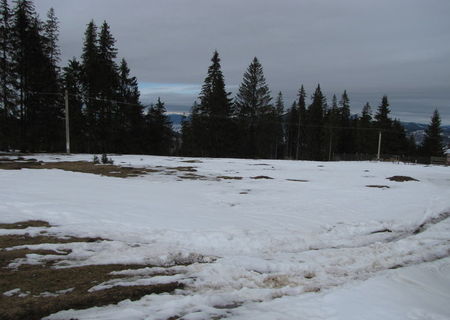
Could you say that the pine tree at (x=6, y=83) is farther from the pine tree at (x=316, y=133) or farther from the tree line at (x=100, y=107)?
the pine tree at (x=316, y=133)

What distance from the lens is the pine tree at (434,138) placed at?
63.5 m

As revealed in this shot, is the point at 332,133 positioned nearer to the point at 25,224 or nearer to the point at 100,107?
the point at 100,107

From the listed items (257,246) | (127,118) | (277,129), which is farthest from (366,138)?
(257,246)

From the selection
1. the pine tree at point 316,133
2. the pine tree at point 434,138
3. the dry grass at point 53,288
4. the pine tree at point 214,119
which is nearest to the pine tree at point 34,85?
the pine tree at point 214,119

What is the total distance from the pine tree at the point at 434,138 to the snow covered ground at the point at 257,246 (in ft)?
206

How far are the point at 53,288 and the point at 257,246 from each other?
3.40 m

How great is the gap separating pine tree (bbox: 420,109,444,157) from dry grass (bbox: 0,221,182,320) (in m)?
74.0

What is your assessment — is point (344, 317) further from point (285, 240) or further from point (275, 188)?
point (275, 188)

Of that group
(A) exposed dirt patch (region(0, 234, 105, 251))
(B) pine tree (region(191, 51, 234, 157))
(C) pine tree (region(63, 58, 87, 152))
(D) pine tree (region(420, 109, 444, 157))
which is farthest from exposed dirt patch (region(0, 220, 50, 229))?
(D) pine tree (region(420, 109, 444, 157))

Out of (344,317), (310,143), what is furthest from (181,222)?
(310,143)

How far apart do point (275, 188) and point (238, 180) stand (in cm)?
255

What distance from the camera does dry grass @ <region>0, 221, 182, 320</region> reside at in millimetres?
3281

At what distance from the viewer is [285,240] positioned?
627 centimetres

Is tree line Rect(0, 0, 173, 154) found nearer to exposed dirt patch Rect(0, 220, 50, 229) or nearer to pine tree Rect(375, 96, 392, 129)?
exposed dirt patch Rect(0, 220, 50, 229)
